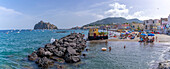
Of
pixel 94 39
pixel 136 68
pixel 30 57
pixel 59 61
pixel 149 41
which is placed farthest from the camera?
pixel 94 39

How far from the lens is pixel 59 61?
2077cm

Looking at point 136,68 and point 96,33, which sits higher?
point 96,33

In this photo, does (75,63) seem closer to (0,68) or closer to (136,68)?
(136,68)

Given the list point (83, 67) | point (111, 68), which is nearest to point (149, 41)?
point (111, 68)

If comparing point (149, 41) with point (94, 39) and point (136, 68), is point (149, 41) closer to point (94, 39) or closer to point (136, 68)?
point (94, 39)

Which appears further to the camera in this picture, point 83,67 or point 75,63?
point 75,63

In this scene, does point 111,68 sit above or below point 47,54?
below

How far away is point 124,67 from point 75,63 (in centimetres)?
791

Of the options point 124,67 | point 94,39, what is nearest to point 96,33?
point 94,39

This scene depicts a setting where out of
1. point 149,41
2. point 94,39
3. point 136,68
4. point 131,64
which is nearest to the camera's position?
point 136,68

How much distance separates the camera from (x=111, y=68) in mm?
17812

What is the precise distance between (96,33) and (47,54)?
34.0m

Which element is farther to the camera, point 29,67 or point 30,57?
point 30,57

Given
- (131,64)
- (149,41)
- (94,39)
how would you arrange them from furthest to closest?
(94,39) < (149,41) < (131,64)
